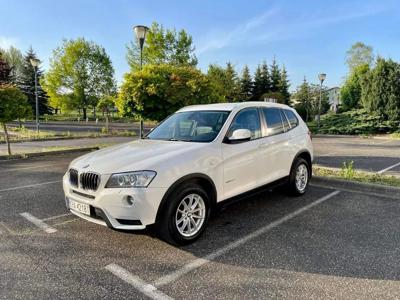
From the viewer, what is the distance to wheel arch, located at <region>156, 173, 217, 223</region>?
3.39 meters

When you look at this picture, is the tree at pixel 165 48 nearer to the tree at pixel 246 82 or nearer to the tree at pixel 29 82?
the tree at pixel 246 82

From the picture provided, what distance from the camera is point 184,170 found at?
356 cm

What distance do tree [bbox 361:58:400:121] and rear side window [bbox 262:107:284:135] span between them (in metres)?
20.8

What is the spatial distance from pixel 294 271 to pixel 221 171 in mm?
1451

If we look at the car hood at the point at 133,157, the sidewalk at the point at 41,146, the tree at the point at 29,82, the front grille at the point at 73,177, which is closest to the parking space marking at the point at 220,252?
the car hood at the point at 133,157

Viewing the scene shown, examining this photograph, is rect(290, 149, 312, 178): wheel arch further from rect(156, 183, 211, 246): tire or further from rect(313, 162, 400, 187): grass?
rect(156, 183, 211, 246): tire

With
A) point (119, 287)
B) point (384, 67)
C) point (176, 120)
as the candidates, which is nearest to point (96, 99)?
point (384, 67)

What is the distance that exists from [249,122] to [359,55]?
50297mm

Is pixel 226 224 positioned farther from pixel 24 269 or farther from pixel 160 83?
pixel 160 83

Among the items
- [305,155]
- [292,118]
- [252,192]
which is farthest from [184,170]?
[305,155]

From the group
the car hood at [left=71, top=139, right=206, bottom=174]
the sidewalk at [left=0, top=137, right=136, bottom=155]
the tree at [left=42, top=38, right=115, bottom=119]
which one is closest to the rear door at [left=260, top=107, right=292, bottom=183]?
the car hood at [left=71, top=139, right=206, bottom=174]

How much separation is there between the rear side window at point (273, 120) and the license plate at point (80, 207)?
290cm

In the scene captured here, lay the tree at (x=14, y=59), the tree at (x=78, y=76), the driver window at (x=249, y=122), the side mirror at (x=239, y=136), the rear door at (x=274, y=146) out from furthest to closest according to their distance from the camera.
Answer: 1. the tree at (x=14, y=59)
2. the tree at (x=78, y=76)
3. the rear door at (x=274, y=146)
4. the driver window at (x=249, y=122)
5. the side mirror at (x=239, y=136)

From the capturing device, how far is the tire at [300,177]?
547 centimetres
